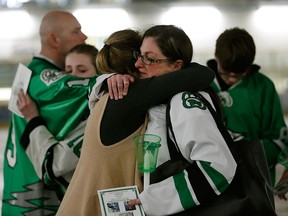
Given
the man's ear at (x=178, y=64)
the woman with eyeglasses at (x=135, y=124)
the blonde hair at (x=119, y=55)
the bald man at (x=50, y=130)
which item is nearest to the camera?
the woman with eyeglasses at (x=135, y=124)

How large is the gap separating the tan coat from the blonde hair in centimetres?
22

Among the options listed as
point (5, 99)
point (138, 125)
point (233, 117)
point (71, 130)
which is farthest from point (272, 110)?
point (5, 99)

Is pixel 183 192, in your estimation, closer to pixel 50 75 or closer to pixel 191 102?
pixel 191 102

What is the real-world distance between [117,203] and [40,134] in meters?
1.17

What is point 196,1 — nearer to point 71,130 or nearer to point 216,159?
point 71,130

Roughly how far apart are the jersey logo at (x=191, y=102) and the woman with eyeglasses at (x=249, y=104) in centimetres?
109

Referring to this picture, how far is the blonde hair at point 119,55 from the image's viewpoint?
207 centimetres

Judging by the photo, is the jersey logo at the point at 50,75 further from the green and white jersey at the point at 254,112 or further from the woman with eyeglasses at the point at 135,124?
the woman with eyeglasses at the point at 135,124

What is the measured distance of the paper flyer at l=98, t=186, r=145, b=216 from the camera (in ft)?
5.73

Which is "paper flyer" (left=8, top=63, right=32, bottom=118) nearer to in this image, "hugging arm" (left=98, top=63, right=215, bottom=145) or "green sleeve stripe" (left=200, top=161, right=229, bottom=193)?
"hugging arm" (left=98, top=63, right=215, bottom=145)

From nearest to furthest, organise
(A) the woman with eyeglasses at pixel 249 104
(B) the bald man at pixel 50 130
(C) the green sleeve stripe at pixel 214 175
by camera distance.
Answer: (C) the green sleeve stripe at pixel 214 175, (B) the bald man at pixel 50 130, (A) the woman with eyeglasses at pixel 249 104

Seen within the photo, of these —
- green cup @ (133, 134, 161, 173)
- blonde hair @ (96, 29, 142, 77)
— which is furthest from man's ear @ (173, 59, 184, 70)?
green cup @ (133, 134, 161, 173)

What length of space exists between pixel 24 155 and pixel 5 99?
891cm

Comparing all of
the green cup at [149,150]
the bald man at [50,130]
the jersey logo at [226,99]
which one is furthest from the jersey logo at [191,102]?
the jersey logo at [226,99]
